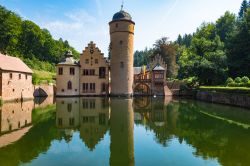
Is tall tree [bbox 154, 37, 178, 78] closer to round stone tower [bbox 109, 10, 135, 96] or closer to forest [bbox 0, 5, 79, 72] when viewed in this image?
round stone tower [bbox 109, 10, 135, 96]

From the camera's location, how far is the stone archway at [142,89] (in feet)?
156

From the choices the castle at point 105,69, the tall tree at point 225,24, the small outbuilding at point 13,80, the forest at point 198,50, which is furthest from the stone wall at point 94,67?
the tall tree at point 225,24

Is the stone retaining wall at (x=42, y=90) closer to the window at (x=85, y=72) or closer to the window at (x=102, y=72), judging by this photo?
the window at (x=85, y=72)

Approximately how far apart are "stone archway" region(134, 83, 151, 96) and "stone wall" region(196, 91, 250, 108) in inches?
398

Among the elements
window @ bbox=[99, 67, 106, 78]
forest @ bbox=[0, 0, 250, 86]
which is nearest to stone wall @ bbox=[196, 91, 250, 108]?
forest @ bbox=[0, 0, 250, 86]

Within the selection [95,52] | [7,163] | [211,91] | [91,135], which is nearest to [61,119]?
[91,135]

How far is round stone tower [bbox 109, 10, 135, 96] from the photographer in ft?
144

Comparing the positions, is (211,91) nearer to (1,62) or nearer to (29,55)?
(1,62)

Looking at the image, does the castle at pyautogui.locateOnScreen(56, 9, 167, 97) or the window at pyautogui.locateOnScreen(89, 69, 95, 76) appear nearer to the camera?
the castle at pyautogui.locateOnScreen(56, 9, 167, 97)

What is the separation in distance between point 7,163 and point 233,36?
4250 centimetres

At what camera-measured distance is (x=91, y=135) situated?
13445mm

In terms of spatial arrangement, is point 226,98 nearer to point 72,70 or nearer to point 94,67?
point 94,67

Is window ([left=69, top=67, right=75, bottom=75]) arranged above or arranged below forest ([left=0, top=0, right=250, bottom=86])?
below

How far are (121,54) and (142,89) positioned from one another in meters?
10.3
